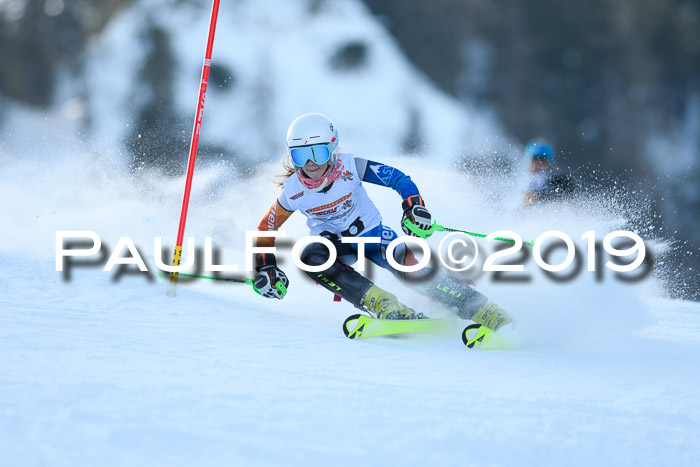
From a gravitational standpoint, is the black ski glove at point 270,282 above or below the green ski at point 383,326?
above

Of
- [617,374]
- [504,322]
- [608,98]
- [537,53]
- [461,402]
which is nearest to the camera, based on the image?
[461,402]

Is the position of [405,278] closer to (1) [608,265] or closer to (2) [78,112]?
(1) [608,265]

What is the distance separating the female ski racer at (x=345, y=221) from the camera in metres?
4.15

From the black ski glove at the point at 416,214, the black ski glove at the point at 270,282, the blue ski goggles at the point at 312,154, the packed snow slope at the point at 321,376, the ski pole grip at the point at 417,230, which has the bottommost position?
the packed snow slope at the point at 321,376

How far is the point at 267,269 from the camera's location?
172 inches

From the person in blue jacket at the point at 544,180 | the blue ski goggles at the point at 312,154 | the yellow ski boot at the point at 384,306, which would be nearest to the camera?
the yellow ski boot at the point at 384,306

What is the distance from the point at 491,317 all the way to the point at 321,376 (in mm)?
1409

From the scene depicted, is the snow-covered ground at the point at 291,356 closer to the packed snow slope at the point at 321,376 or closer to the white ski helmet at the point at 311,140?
the packed snow slope at the point at 321,376

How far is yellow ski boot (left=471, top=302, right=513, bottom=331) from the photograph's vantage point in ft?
13.0

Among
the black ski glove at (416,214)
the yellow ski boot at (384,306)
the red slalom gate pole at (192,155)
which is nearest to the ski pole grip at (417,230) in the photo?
the black ski glove at (416,214)

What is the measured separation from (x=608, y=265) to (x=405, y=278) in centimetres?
155

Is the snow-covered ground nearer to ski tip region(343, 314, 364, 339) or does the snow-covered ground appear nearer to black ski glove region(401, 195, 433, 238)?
ski tip region(343, 314, 364, 339)

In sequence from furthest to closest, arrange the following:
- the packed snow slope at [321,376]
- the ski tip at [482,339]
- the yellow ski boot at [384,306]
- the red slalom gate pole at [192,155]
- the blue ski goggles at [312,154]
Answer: the red slalom gate pole at [192,155] → the blue ski goggles at [312,154] → the yellow ski boot at [384,306] → the ski tip at [482,339] → the packed snow slope at [321,376]

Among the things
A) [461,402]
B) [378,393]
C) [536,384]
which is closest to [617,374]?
[536,384]
